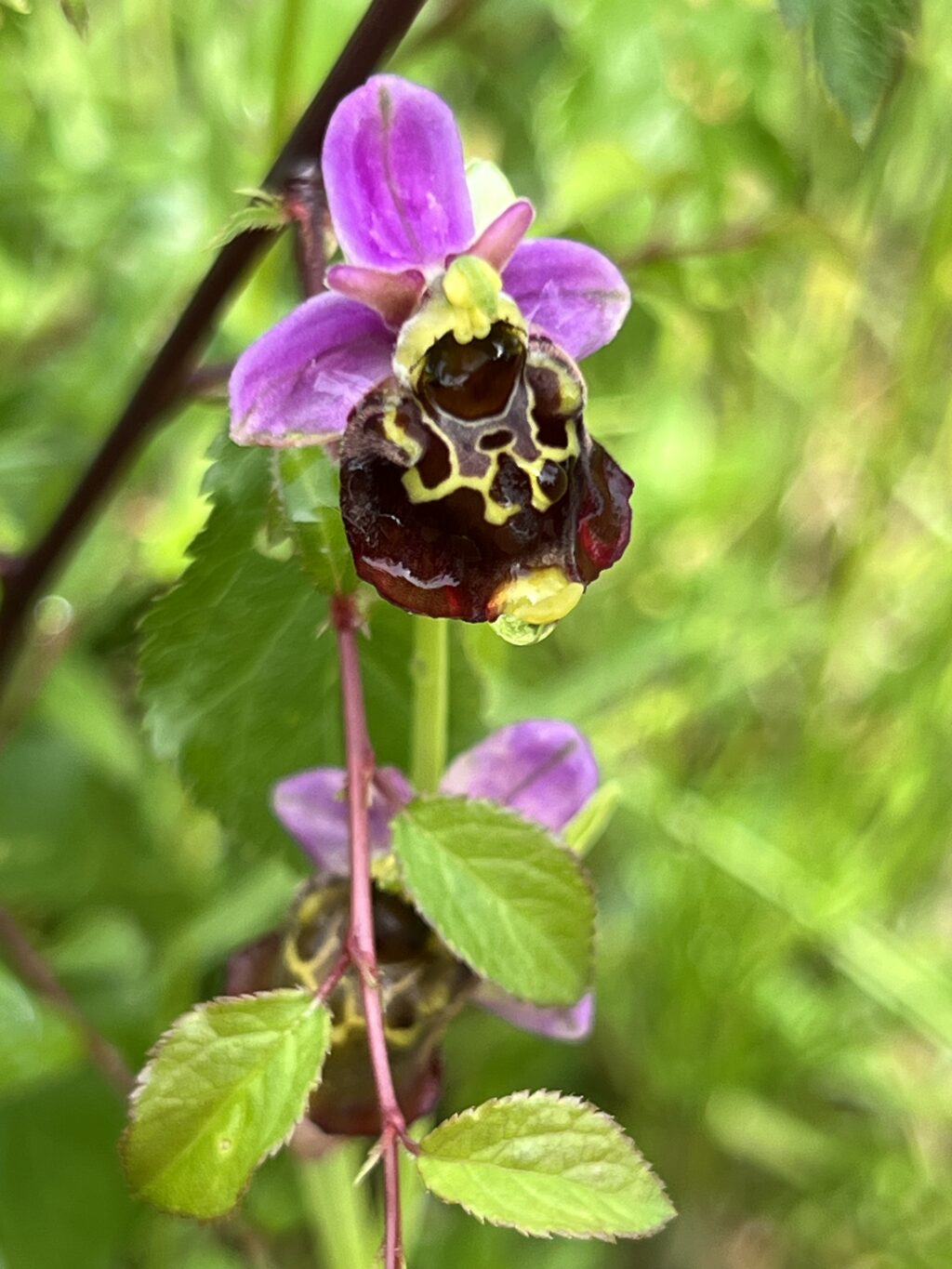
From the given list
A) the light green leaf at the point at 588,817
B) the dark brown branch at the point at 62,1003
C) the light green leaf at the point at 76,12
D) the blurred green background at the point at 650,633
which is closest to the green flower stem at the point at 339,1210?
the blurred green background at the point at 650,633

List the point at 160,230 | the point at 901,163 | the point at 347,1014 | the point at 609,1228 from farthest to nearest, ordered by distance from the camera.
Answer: the point at 901,163
the point at 160,230
the point at 347,1014
the point at 609,1228

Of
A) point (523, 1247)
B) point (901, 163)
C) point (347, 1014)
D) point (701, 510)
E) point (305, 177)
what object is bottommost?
point (523, 1247)

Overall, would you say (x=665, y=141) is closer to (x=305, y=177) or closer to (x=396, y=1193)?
(x=305, y=177)

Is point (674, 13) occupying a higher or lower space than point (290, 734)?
higher

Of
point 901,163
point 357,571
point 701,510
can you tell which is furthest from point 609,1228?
point 901,163

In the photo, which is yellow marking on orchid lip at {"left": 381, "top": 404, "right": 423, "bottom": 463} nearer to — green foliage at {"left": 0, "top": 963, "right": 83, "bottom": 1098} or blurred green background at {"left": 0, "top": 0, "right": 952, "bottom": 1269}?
blurred green background at {"left": 0, "top": 0, "right": 952, "bottom": 1269}

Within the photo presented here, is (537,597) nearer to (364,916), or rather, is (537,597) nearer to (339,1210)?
(364,916)
